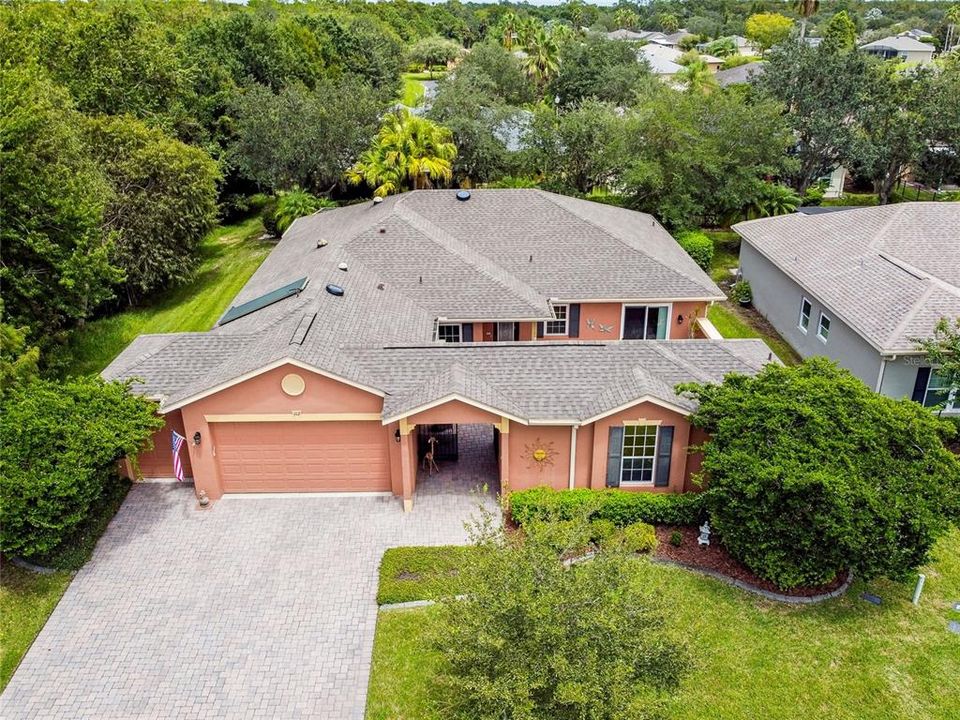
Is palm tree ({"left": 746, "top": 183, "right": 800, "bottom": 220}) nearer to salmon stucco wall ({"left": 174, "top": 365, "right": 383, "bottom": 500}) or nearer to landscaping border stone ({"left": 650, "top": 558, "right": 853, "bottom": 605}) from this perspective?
landscaping border stone ({"left": 650, "top": 558, "right": 853, "bottom": 605})

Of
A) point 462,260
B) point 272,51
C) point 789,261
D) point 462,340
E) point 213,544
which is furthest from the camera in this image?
point 272,51

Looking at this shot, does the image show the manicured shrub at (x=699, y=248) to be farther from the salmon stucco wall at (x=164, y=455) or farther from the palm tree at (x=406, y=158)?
the salmon stucco wall at (x=164, y=455)

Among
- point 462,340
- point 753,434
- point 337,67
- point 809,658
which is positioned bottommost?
point 809,658

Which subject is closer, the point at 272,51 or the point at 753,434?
the point at 753,434

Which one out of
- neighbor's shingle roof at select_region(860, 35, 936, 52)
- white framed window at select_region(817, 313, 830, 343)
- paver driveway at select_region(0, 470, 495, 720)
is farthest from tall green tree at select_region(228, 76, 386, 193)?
neighbor's shingle roof at select_region(860, 35, 936, 52)

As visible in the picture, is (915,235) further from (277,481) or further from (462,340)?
(277,481)

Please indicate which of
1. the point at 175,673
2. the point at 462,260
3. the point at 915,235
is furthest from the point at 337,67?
the point at 175,673

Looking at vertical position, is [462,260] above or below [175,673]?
above
